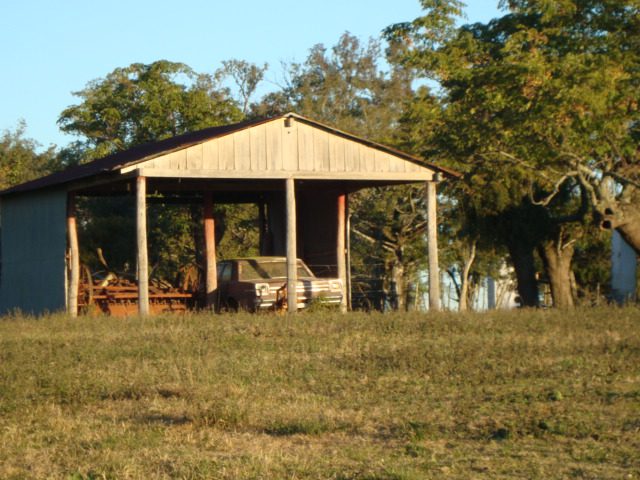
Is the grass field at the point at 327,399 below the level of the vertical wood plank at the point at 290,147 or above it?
below

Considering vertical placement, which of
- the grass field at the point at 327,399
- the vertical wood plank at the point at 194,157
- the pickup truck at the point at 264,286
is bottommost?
the grass field at the point at 327,399

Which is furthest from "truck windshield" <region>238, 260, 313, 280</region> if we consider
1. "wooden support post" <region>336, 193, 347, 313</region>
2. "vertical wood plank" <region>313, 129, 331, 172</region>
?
"vertical wood plank" <region>313, 129, 331, 172</region>

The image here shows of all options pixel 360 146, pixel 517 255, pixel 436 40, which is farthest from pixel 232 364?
pixel 517 255

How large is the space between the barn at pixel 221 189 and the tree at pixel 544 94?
95.8 inches

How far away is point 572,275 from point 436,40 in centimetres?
1573

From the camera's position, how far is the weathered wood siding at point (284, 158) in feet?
68.0

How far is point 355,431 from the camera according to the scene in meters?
9.55

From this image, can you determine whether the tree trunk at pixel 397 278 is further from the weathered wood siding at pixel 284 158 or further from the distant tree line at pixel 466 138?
the weathered wood siding at pixel 284 158

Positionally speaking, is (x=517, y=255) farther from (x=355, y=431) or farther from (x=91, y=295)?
(x=355, y=431)

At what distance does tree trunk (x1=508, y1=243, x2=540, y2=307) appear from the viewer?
31828 millimetres

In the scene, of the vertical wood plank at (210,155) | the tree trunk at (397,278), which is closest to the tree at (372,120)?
the tree trunk at (397,278)

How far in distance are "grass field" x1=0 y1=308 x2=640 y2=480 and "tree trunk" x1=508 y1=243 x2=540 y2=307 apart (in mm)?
14339

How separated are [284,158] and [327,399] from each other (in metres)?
11.2

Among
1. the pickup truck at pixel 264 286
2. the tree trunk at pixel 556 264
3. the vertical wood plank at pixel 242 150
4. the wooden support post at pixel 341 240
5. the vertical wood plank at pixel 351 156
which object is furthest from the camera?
the tree trunk at pixel 556 264
